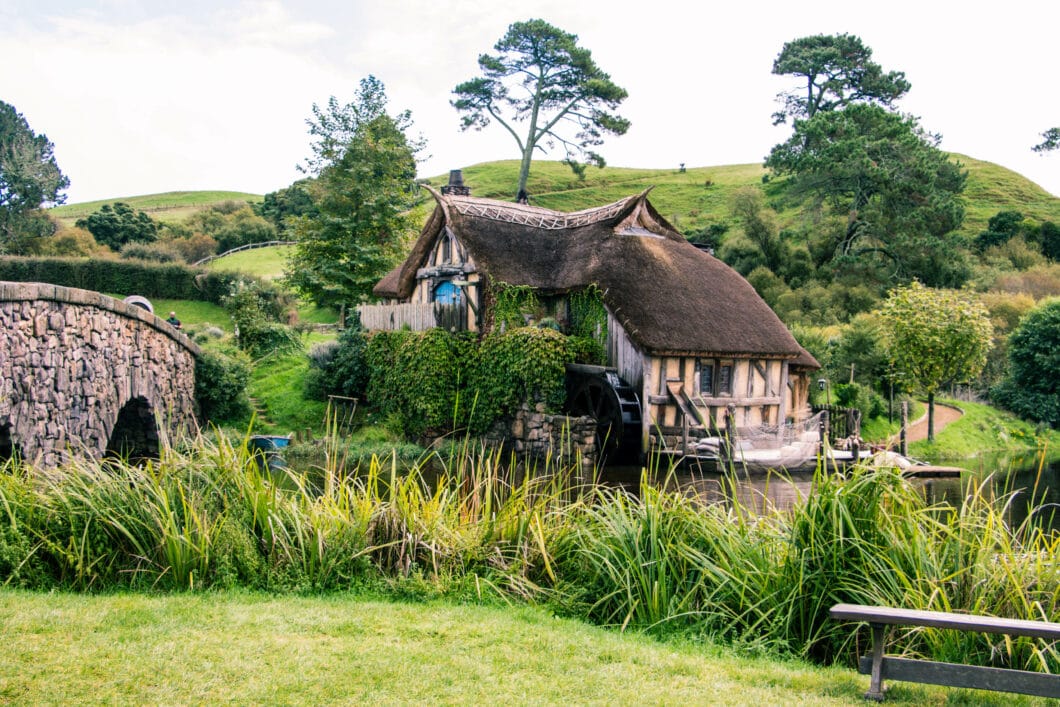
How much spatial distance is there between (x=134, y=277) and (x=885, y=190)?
3554 centimetres

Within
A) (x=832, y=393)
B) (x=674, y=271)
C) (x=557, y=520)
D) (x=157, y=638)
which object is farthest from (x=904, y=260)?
(x=157, y=638)

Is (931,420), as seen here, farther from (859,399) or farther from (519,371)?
(519,371)

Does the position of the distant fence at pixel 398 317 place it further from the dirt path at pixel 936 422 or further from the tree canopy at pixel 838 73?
the tree canopy at pixel 838 73

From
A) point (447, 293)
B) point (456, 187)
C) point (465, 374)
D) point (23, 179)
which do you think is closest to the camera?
point (465, 374)

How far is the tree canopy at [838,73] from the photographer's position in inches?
1855

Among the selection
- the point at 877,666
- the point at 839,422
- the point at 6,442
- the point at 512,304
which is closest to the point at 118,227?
the point at 512,304

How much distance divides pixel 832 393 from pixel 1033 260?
74.5 ft

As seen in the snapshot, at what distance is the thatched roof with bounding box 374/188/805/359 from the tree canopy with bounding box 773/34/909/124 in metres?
28.8

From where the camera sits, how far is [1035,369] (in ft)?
96.8

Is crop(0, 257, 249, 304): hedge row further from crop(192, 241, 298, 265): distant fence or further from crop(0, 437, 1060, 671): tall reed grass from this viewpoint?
crop(0, 437, 1060, 671): tall reed grass

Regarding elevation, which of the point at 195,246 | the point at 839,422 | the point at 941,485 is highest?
the point at 195,246

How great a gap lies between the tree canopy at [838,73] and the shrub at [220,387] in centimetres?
3710

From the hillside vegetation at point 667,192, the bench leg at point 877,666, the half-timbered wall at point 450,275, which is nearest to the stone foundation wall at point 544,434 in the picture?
the half-timbered wall at point 450,275

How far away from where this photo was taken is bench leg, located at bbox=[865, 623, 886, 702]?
4.86 m
